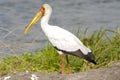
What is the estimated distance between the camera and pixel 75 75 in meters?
9.71

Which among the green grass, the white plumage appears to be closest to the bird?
the white plumage

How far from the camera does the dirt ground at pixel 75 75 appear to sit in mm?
9547

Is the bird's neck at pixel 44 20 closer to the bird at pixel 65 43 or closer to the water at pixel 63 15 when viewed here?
the bird at pixel 65 43

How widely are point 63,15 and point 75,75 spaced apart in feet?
28.8

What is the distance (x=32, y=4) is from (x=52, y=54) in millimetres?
9115

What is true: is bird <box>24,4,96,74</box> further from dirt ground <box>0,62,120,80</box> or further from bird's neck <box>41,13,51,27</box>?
dirt ground <box>0,62,120,80</box>

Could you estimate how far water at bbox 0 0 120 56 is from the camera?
15.4 meters

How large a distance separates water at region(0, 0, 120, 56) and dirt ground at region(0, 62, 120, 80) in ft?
13.1

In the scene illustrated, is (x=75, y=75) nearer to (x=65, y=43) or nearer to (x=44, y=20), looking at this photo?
(x=65, y=43)

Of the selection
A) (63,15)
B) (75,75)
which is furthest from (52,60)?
(63,15)

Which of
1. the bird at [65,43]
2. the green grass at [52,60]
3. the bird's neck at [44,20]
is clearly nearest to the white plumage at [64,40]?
the bird at [65,43]

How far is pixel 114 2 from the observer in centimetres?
2027

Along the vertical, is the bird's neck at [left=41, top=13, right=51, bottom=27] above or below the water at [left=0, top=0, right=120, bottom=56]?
above

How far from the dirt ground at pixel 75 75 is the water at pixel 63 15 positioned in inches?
157
